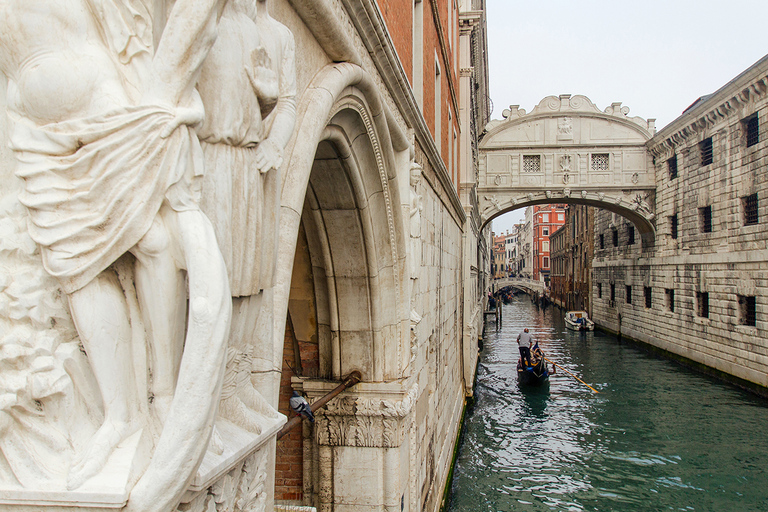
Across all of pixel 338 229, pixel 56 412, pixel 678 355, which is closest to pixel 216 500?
pixel 56 412

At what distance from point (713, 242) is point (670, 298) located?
360 cm

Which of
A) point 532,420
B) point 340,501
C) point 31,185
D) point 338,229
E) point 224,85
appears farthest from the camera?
point 532,420

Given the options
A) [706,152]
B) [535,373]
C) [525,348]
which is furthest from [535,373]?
[706,152]

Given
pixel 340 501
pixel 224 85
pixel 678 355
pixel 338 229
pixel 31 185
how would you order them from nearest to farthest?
pixel 31 185, pixel 224 85, pixel 338 229, pixel 340 501, pixel 678 355

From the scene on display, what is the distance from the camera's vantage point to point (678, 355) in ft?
58.3

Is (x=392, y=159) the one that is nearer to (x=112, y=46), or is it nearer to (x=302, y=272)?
(x=302, y=272)

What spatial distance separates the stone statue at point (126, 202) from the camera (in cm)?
102

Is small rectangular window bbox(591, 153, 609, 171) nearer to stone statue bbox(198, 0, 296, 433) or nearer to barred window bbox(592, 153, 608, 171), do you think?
barred window bbox(592, 153, 608, 171)

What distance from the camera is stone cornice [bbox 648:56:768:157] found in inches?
519

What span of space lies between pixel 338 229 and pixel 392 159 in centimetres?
69

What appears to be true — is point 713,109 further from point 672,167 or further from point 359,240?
point 359,240

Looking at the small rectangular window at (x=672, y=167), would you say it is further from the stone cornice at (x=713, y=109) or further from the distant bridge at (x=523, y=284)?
the distant bridge at (x=523, y=284)

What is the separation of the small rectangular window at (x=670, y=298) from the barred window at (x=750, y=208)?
4.77 m

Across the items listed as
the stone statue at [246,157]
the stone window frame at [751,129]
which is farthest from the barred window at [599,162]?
the stone statue at [246,157]
